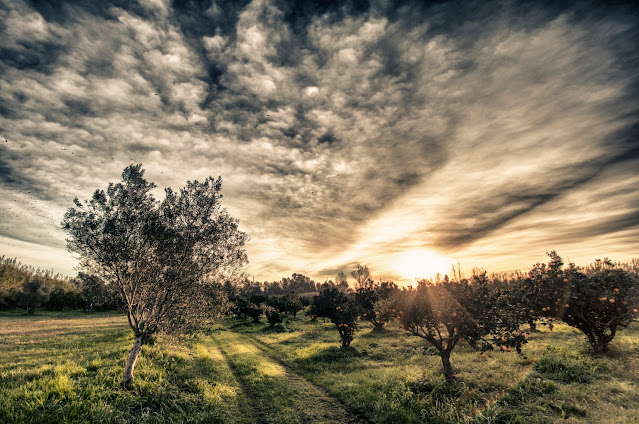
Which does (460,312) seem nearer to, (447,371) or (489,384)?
(447,371)

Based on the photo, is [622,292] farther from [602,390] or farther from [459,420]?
[459,420]

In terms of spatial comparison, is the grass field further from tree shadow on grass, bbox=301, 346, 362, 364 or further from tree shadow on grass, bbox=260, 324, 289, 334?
tree shadow on grass, bbox=260, 324, 289, 334

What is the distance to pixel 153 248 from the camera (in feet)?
53.1

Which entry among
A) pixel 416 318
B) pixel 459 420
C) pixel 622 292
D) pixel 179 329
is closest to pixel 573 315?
pixel 622 292

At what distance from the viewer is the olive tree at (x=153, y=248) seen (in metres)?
14.7

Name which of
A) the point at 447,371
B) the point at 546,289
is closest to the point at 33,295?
the point at 447,371

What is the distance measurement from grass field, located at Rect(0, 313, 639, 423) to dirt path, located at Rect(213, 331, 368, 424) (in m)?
0.07

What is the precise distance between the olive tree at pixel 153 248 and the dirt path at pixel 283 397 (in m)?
6.95

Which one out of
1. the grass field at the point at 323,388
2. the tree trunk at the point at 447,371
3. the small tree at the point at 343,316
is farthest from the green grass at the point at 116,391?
the small tree at the point at 343,316

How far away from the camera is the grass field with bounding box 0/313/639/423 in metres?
12.9

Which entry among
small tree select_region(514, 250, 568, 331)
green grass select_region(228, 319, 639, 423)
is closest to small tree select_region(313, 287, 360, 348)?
green grass select_region(228, 319, 639, 423)

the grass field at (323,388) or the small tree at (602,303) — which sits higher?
the small tree at (602,303)

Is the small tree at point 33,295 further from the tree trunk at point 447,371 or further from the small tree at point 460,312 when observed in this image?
the tree trunk at point 447,371

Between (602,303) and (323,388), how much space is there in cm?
2480
